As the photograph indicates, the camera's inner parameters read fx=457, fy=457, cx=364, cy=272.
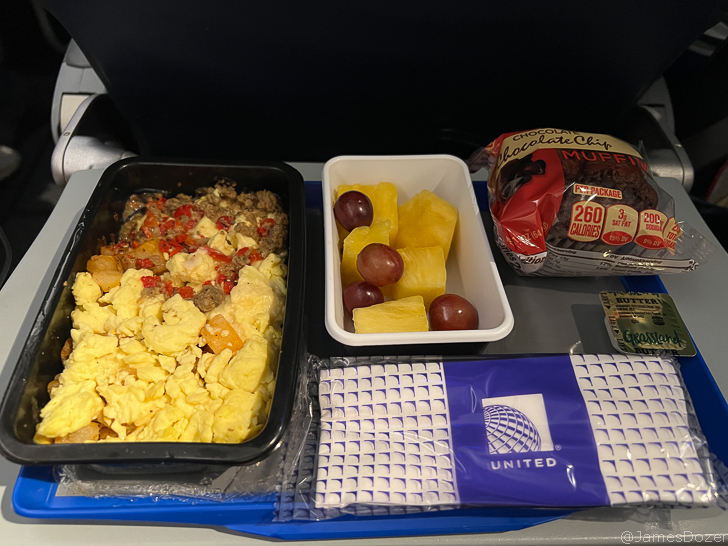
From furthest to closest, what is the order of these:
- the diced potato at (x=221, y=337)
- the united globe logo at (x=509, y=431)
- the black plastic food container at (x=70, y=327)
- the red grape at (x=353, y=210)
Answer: the red grape at (x=353, y=210), the diced potato at (x=221, y=337), the united globe logo at (x=509, y=431), the black plastic food container at (x=70, y=327)

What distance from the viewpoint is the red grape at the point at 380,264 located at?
0.90 meters

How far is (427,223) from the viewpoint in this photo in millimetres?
1012

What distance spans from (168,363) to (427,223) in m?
0.60

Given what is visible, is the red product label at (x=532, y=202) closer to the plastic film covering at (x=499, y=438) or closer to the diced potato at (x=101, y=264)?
the plastic film covering at (x=499, y=438)

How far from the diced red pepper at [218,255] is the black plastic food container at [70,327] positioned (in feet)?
0.57

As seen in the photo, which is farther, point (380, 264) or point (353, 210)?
point (353, 210)

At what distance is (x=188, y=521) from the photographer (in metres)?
0.77

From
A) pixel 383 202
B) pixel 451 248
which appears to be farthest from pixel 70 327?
pixel 451 248

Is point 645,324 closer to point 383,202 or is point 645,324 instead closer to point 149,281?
point 383,202

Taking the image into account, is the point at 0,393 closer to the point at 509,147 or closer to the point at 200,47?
the point at 200,47

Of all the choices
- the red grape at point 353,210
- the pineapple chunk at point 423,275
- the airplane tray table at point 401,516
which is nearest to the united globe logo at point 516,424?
the airplane tray table at point 401,516

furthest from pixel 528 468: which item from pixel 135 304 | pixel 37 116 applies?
pixel 37 116

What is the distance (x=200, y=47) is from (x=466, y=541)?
1.17m

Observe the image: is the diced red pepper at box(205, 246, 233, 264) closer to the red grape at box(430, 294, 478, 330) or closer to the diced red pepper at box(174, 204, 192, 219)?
the diced red pepper at box(174, 204, 192, 219)
